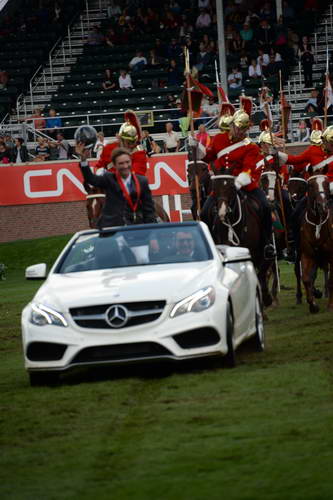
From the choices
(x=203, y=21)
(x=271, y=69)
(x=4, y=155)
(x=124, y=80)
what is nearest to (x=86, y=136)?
(x=4, y=155)

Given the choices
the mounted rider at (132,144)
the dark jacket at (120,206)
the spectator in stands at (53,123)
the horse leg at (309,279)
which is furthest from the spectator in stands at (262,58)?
the dark jacket at (120,206)

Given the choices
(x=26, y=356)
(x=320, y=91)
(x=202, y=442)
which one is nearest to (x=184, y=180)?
(x=320, y=91)

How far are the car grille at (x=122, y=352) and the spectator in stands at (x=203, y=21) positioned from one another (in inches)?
1319

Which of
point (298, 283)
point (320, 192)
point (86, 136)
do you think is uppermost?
point (86, 136)

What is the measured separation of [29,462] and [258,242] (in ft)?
35.4

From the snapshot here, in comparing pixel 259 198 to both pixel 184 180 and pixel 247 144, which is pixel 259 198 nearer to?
pixel 247 144

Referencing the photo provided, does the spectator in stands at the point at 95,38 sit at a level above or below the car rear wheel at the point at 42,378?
above

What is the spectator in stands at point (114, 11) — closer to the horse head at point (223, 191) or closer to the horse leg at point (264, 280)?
the horse leg at point (264, 280)

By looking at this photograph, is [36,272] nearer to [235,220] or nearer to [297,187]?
[235,220]

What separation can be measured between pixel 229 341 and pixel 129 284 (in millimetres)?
969

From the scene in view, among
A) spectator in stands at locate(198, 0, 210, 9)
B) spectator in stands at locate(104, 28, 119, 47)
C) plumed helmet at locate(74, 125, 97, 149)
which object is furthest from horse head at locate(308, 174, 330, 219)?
spectator in stands at locate(104, 28, 119, 47)

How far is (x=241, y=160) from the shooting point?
18.6 m

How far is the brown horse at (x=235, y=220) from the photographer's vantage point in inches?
701

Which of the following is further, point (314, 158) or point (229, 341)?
point (314, 158)
